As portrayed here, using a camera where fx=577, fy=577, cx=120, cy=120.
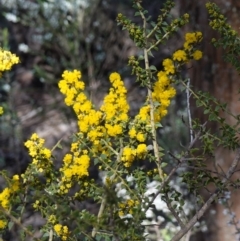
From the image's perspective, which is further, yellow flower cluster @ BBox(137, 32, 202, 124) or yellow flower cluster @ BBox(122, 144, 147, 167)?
yellow flower cluster @ BBox(137, 32, 202, 124)

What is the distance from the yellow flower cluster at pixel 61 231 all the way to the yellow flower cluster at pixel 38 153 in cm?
14

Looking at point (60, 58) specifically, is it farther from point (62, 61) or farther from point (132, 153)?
point (132, 153)

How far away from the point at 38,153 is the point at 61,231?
0.59 feet

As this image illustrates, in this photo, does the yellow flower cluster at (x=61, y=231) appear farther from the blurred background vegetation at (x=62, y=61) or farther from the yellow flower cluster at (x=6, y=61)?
the blurred background vegetation at (x=62, y=61)

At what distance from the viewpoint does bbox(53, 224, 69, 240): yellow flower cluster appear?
124cm

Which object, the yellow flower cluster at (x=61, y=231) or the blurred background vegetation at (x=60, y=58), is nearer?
the yellow flower cluster at (x=61, y=231)

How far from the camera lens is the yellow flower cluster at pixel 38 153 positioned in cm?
127

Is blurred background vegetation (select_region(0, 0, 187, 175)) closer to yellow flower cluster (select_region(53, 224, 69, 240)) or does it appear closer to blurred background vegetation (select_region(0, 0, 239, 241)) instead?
blurred background vegetation (select_region(0, 0, 239, 241))

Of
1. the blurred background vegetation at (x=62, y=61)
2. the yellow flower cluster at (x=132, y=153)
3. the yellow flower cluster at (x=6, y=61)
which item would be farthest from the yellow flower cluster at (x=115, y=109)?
the blurred background vegetation at (x=62, y=61)

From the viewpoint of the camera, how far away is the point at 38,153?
4.22 feet

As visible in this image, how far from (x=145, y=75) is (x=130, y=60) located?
2.1 inches

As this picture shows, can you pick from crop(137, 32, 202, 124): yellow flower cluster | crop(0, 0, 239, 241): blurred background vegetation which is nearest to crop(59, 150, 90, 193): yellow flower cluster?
crop(137, 32, 202, 124): yellow flower cluster

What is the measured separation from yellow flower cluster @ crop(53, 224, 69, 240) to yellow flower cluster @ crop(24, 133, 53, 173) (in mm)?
141

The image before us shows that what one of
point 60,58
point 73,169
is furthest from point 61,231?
point 60,58
